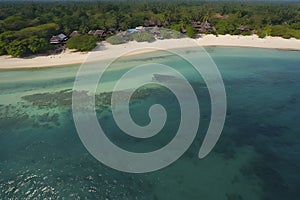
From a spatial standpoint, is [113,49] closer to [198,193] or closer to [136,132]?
[136,132]

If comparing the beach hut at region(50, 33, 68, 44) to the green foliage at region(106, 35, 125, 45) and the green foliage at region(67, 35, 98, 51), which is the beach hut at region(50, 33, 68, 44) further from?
the green foliage at region(106, 35, 125, 45)

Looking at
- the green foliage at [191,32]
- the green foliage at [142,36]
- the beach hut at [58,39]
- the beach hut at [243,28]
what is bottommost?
the beach hut at [58,39]

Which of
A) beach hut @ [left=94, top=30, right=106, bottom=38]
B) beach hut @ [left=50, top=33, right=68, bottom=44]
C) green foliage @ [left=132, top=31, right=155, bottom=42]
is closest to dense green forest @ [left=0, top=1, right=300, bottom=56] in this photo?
beach hut @ [left=94, top=30, right=106, bottom=38]

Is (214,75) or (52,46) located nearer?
(214,75)

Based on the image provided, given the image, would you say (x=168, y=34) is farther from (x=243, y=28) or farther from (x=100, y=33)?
(x=243, y=28)

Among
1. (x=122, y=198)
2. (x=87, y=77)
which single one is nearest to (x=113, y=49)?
(x=87, y=77)

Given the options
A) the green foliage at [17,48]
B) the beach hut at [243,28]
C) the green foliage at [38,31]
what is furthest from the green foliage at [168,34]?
the green foliage at [17,48]

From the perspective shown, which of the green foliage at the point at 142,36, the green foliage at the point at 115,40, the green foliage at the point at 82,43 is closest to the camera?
the green foliage at the point at 82,43

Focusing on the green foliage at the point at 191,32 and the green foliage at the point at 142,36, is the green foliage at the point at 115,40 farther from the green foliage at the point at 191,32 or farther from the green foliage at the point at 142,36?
the green foliage at the point at 191,32
